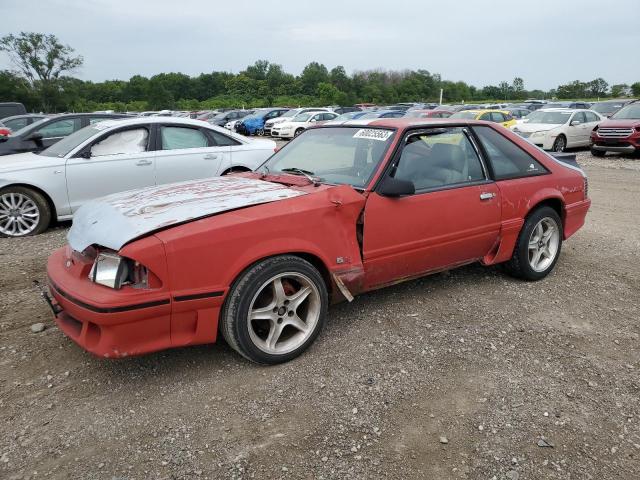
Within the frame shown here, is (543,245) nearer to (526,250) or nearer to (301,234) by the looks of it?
(526,250)

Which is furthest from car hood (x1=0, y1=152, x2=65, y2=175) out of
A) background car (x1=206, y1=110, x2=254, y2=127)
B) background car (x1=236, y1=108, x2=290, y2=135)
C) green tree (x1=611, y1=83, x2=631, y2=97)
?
green tree (x1=611, y1=83, x2=631, y2=97)

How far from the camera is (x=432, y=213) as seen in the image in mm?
3717

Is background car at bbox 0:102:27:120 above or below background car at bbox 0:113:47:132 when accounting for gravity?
above

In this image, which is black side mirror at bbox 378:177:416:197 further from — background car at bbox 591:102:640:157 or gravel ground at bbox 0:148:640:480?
background car at bbox 591:102:640:157

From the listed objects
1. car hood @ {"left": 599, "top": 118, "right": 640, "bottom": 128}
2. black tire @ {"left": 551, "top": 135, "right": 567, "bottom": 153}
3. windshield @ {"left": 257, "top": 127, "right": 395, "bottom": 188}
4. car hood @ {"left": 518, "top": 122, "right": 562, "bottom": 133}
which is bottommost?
black tire @ {"left": 551, "top": 135, "right": 567, "bottom": 153}

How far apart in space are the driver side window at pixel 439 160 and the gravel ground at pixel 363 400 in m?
1.00

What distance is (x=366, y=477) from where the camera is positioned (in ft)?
7.38

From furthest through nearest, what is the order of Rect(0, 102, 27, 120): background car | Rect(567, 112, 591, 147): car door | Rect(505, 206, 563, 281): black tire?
Rect(0, 102, 27, 120): background car < Rect(567, 112, 591, 147): car door < Rect(505, 206, 563, 281): black tire

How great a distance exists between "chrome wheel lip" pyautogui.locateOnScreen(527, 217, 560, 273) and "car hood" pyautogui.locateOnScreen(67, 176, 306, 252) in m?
2.38

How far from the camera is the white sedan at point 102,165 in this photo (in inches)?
249

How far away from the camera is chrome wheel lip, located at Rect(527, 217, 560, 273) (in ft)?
14.8

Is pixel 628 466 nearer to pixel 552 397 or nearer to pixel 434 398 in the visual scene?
pixel 552 397

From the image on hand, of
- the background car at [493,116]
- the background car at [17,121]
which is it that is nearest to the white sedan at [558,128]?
the background car at [493,116]

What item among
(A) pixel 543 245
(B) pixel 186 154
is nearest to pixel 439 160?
(A) pixel 543 245
